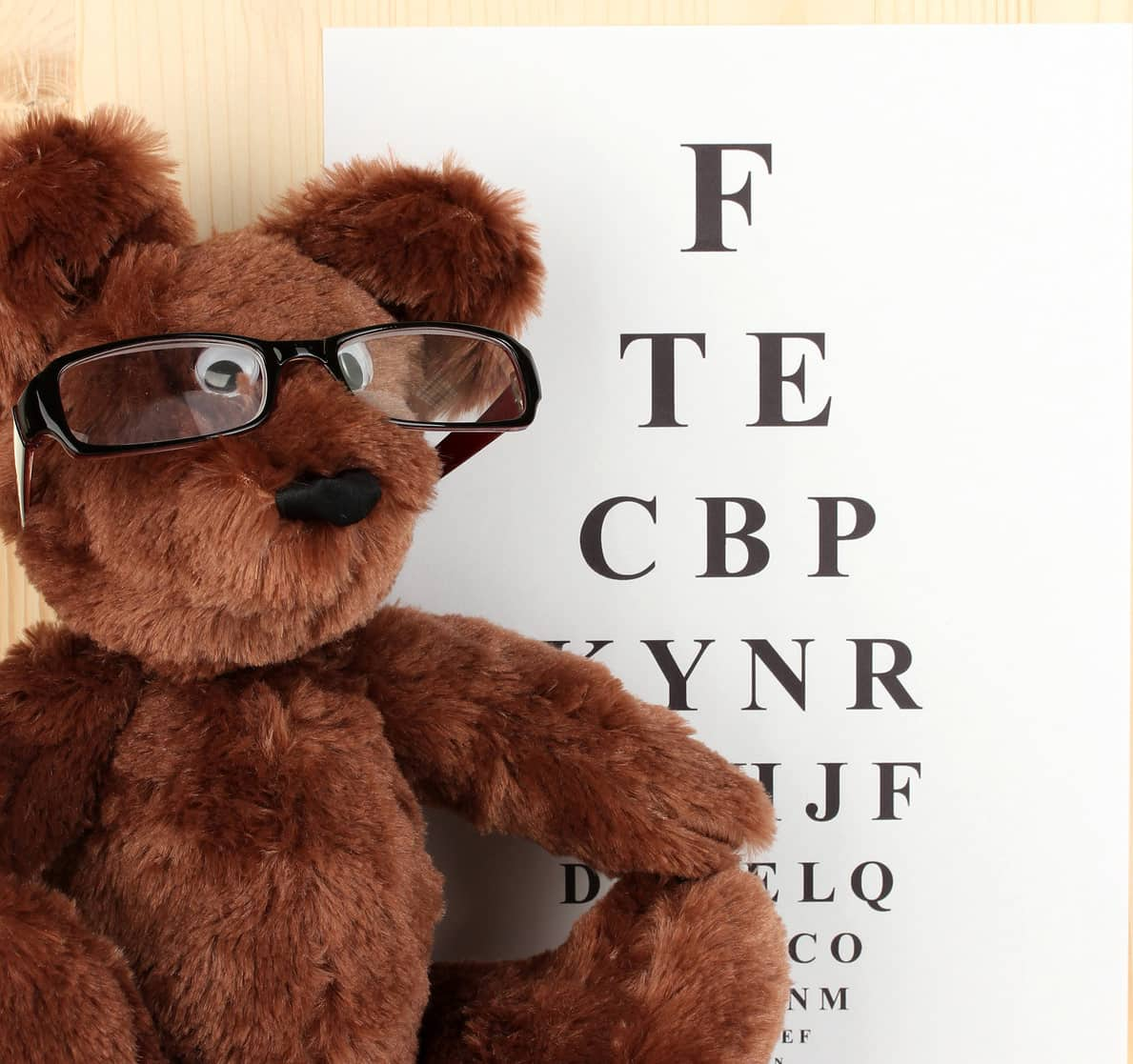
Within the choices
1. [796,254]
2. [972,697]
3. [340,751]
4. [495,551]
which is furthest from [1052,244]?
[340,751]

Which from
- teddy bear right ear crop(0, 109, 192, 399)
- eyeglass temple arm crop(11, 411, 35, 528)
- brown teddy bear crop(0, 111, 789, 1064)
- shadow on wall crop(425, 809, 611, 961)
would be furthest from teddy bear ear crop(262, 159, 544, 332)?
shadow on wall crop(425, 809, 611, 961)

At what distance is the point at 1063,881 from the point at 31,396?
0.86 meters

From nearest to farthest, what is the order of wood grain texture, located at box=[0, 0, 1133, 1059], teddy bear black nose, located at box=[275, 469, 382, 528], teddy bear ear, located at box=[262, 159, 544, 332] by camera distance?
teddy bear black nose, located at box=[275, 469, 382, 528], teddy bear ear, located at box=[262, 159, 544, 332], wood grain texture, located at box=[0, 0, 1133, 1059]

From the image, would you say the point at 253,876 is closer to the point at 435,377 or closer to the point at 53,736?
the point at 53,736

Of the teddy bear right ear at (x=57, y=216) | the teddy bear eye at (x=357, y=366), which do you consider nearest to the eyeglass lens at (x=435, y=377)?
the teddy bear eye at (x=357, y=366)

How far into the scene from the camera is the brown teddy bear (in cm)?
57

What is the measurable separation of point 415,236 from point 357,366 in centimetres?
11

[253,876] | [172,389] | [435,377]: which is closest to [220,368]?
[172,389]

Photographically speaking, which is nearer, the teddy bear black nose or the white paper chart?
the teddy bear black nose

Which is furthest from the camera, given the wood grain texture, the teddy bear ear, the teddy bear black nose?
the wood grain texture

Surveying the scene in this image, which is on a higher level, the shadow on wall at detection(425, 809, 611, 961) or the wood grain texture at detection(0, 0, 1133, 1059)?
the wood grain texture at detection(0, 0, 1133, 1059)

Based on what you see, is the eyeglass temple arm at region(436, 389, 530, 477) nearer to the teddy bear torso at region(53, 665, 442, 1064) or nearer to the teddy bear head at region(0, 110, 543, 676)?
the teddy bear head at region(0, 110, 543, 676)

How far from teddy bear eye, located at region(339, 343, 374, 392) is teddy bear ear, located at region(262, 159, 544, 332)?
7 centimetres

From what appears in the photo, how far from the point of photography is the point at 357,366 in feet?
2.09
